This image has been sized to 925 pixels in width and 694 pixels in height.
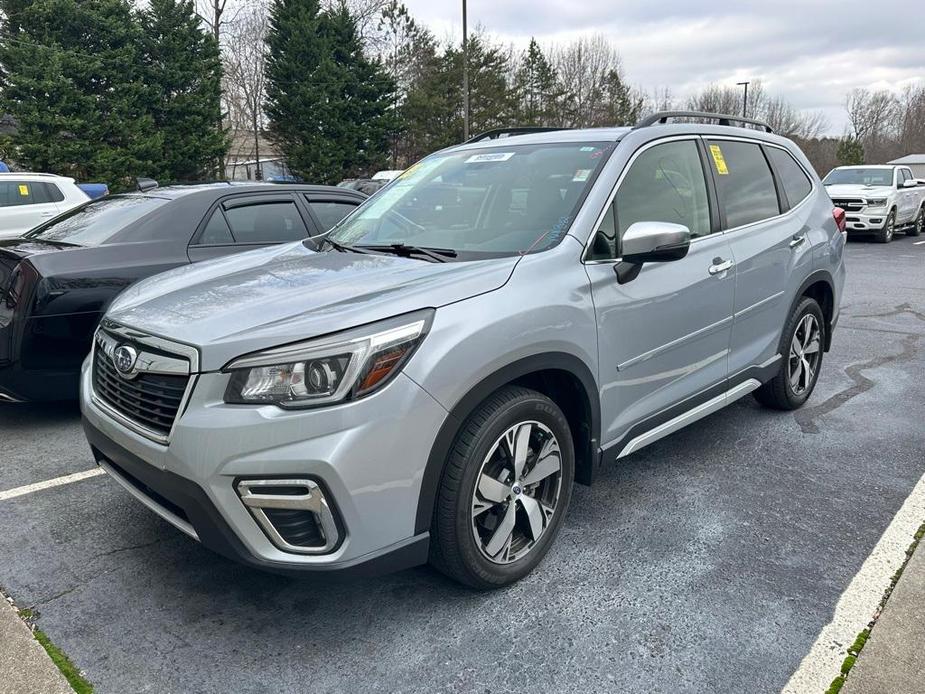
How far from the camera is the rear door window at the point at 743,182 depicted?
386cm

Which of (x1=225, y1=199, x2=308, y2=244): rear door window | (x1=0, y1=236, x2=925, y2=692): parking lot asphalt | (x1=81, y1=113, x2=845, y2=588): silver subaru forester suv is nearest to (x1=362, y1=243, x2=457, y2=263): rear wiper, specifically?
(x1=81, y1=113, x2=845, y2=588): silver subaru forester suv

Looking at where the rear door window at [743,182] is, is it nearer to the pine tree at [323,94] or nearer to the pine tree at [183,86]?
the pine tree at [183,86]

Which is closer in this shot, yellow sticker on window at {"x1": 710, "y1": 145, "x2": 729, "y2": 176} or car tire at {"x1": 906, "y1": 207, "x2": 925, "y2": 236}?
yellow sticker on window at {"x1": 710, "y1": 145, "x2": 729, "y2": 176}

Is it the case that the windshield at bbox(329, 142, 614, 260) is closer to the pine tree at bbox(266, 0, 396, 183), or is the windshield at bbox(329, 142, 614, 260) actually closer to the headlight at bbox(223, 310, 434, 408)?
the headlight at bbox(223, 310, 434, 408)

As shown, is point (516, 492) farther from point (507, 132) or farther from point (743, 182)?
point (743, 182)

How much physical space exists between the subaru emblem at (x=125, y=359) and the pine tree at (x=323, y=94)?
3083 centimetres

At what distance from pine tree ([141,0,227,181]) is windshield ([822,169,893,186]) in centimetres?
2184

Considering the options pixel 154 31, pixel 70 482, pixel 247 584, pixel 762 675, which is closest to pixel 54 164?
pixel 154 31

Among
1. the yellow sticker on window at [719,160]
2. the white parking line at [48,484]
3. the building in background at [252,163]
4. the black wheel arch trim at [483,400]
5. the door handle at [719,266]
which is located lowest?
the white parking line at [48,484]

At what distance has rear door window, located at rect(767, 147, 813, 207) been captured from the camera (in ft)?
14.7

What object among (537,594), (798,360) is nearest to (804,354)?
(798,360)

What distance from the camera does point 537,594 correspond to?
2.75 metres

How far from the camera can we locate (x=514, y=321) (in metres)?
2.54

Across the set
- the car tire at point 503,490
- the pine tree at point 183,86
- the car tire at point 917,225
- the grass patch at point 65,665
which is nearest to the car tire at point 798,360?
the car tire at point 503,490
